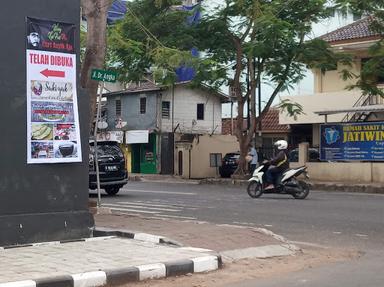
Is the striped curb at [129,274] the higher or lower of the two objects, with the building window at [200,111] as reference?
lower

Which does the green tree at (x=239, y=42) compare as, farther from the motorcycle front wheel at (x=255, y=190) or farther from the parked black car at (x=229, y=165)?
the motorcycle front wheel at (x=255, y=190)

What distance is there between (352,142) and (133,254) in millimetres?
18773

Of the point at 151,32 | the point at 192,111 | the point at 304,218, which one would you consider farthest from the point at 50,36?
the point at 192,111

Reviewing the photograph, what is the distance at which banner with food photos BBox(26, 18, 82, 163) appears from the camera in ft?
28.2

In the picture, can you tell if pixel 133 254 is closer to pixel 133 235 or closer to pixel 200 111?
pixel 133 235

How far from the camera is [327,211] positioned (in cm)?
1410

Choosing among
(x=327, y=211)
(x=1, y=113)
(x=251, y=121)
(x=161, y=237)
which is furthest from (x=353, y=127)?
(x=1, y=113)

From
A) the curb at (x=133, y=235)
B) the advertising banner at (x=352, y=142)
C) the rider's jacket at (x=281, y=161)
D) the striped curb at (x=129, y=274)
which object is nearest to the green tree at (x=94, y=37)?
the curb at (x=133, y=235)

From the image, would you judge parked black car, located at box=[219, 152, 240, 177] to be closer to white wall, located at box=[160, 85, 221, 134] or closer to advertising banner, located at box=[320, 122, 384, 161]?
advertising banner, located at box=[320, 122, 384, 161]

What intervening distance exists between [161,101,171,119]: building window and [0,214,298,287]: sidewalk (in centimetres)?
2748

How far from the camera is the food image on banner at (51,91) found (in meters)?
8.64

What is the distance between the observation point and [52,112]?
8.81 m

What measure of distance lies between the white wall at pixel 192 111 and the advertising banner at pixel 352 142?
45.2ft

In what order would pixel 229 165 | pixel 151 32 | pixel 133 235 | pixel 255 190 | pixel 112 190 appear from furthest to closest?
pixel 229 165
pixel 151 32
pixel 112 190
pixel 255 190
pixel 133 235
